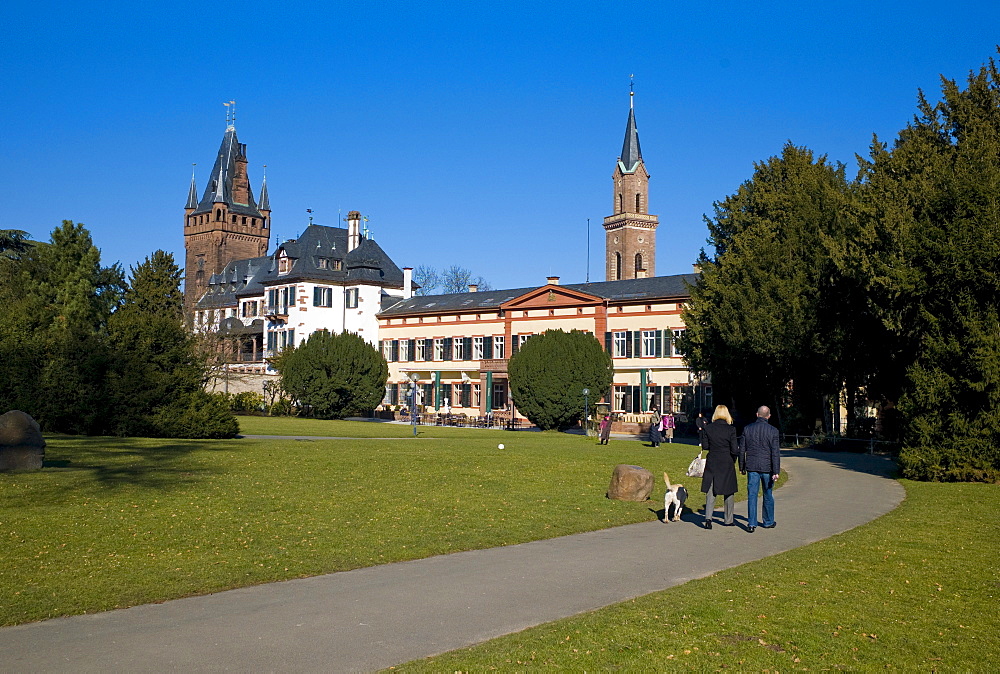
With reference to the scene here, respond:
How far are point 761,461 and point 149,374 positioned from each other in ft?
71.1

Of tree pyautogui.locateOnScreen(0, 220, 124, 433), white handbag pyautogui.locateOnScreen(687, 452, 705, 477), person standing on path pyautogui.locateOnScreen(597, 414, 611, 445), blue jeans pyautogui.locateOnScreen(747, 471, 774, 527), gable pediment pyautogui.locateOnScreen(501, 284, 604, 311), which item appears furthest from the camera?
gable pediment pyautogui.locateOnScreen(501, 284, 604, 311)

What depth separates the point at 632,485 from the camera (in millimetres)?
17438

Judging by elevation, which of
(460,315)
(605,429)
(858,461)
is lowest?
(858,461)

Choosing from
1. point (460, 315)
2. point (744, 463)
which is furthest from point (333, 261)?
point (744, 463)

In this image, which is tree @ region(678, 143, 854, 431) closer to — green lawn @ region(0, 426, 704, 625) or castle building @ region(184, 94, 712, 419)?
castle building @ region(184, 94, 712, 419)

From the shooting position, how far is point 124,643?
7.45m

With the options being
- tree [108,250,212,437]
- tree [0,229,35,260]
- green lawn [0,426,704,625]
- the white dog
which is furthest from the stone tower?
the white dog

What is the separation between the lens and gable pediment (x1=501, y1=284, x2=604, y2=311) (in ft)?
207

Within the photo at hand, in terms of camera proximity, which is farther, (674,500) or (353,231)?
(353,231)

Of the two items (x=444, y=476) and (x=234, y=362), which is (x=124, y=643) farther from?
(x=234, y=362)

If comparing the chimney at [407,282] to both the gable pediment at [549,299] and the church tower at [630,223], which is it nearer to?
the gable pediment at [549,299]

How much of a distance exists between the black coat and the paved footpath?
0.71 metres

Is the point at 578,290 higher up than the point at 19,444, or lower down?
higher up

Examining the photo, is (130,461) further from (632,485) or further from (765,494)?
(765,494)
